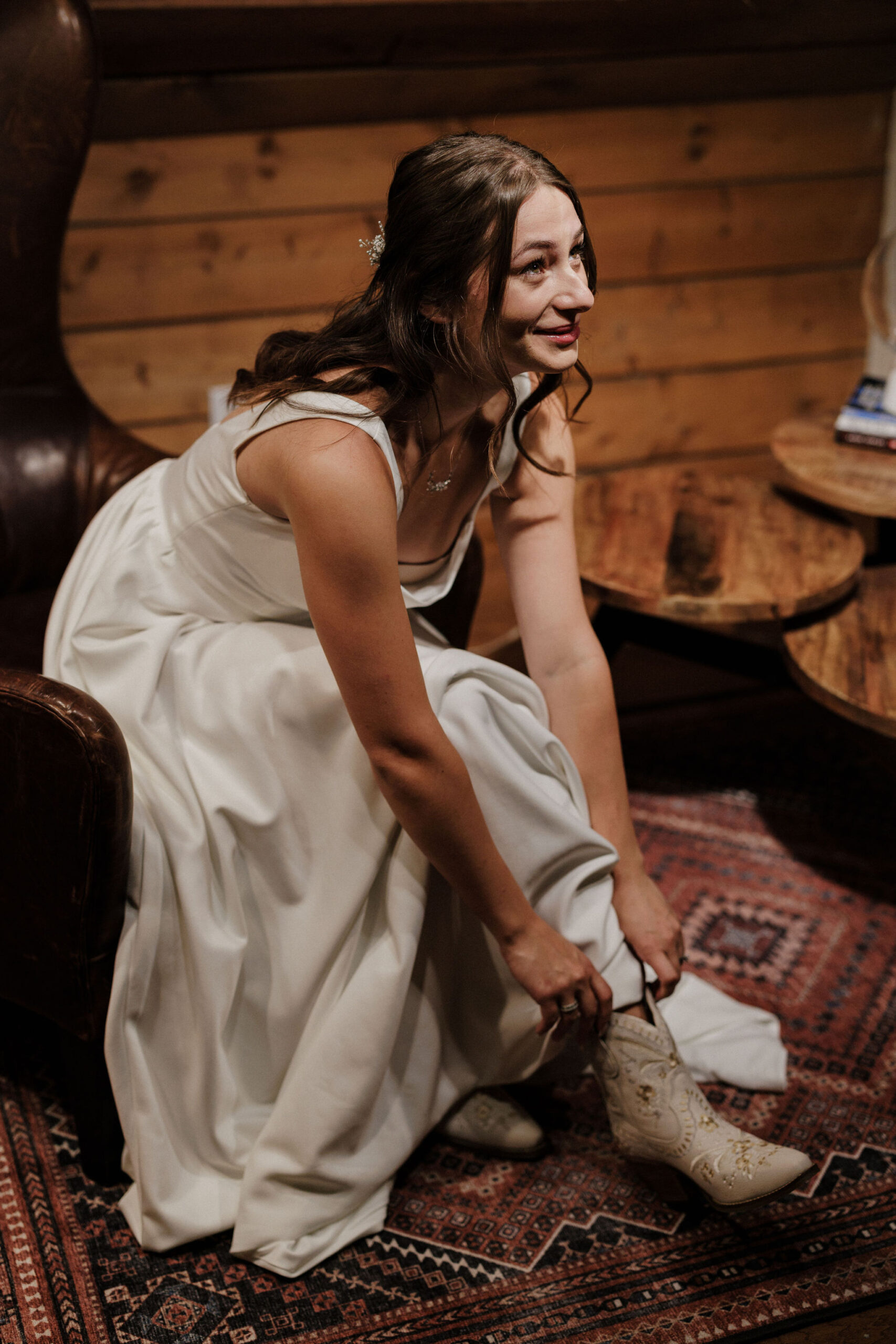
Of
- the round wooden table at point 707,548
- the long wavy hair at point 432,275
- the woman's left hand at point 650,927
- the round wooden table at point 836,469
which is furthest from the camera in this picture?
the round wooden table at point 836,469

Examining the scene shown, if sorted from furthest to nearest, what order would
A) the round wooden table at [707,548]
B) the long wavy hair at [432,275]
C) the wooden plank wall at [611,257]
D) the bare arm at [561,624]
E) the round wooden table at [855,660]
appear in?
the wooden plank wall at [611,257] → the round wooden table at [707,548] → the round wooden table at [855,660] → the bare arm at [561,624] → the long wavy hair at [432,275]

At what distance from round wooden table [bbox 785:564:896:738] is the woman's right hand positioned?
602mm

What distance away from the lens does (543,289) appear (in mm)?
1120

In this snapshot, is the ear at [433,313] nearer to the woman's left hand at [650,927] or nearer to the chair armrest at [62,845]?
the chair armrest at [62,845]

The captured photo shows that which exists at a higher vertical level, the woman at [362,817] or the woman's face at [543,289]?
the woman's face at [543,289]

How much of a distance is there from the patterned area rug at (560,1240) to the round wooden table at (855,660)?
8cm

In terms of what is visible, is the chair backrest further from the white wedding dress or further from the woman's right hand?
the woman's right hand

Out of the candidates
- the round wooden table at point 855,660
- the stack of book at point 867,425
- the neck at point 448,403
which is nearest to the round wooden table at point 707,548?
the round wooden table at point 855,660

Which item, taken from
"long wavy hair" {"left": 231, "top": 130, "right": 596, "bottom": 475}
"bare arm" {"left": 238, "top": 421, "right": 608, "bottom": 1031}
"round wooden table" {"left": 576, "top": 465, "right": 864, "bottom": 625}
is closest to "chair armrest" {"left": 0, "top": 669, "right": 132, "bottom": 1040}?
"bare arm" {"left": 238, "top": 421, "right": 608, "bottom": 1031}

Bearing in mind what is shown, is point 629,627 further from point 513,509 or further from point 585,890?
point 585,890

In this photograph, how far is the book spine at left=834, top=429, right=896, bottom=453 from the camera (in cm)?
203

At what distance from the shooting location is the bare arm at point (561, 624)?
142 cm

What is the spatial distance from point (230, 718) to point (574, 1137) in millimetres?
656

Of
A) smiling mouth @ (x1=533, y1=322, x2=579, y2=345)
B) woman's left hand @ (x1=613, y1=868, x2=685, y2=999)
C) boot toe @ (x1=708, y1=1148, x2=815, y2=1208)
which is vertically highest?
smiling mouth @ (x1=533, y1=322, x2=579, y2=345)
